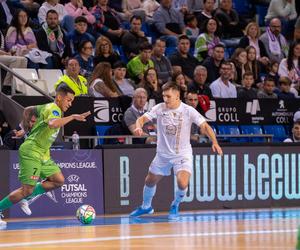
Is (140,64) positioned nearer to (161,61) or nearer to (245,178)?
(161,61)

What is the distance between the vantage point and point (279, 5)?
2816 centimetres

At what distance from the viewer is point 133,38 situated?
23781mm

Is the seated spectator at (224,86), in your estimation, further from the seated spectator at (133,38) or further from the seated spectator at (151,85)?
the seated spectator at (133,38)

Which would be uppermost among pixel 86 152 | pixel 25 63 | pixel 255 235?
pixel 25 63

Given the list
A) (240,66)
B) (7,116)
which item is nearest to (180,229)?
(7,116)

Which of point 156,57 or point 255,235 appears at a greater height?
point 156,57

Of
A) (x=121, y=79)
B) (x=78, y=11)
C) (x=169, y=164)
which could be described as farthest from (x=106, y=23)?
(x=169, y=164)

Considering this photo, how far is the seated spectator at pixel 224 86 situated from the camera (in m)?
22.9

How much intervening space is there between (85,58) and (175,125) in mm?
4436

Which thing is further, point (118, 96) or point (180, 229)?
point (118, 96)

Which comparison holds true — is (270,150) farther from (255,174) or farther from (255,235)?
(255,235)

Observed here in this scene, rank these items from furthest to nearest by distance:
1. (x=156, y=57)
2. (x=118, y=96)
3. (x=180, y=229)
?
(x=156, y=57) < (x=118, y=96) < (x=180, y=229)

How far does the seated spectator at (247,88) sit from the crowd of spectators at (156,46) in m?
0.02

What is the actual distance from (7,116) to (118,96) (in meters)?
2.33
